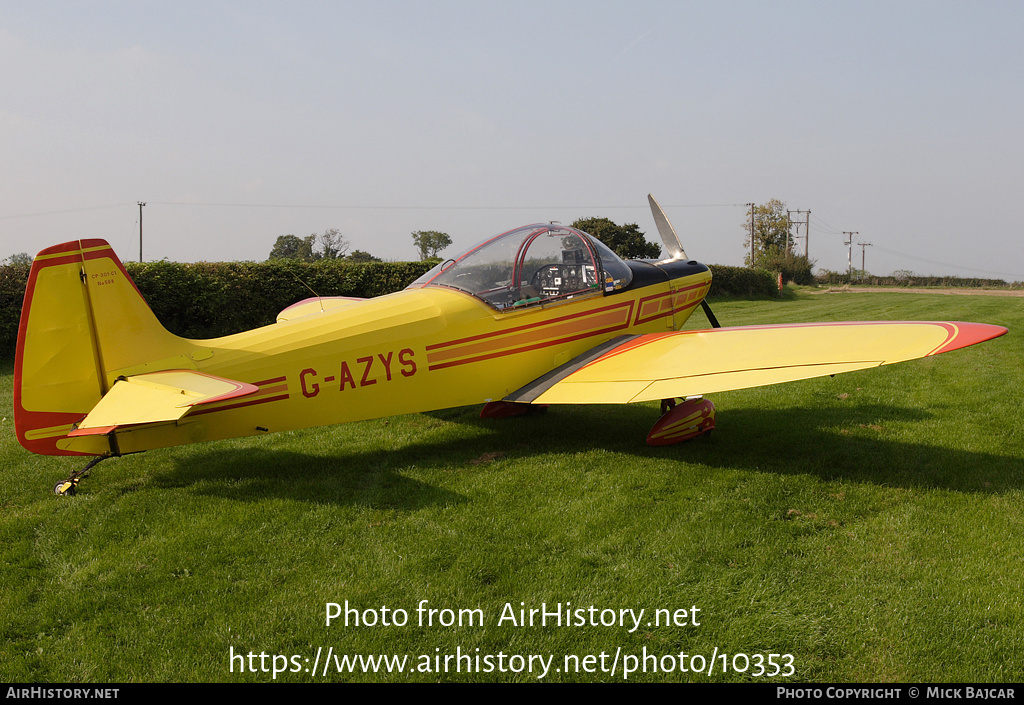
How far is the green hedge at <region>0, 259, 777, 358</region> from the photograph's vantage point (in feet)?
40.5

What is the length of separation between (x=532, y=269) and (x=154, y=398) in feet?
11.7

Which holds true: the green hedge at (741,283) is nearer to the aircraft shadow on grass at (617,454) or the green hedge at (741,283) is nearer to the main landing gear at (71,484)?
the aircraft shadow on grass at (617,454)

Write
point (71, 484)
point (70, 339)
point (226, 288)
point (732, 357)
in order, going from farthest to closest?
point (226, 288), point (732, 357), point (71, 484), point (70, 339)

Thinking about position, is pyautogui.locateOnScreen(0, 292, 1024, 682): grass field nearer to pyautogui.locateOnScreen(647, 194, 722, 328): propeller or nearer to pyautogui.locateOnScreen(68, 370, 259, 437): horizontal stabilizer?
pyautogui.locateOnScreen(68, 370, 259, 437): horizontal stabilizer

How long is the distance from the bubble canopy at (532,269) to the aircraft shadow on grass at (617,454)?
1509 millimetres

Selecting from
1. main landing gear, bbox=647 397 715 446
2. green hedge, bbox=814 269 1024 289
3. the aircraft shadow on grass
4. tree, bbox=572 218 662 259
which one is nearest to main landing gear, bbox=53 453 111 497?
the aircraft shadow on grass

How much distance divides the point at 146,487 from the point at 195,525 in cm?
103

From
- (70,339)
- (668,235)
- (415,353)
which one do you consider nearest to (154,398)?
(70,339)

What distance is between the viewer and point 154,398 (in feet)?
14.9

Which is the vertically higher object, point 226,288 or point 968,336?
point 226,288

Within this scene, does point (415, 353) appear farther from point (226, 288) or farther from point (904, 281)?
point (904, 281)
